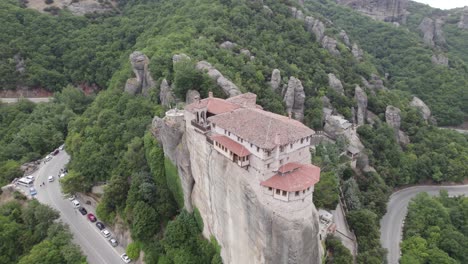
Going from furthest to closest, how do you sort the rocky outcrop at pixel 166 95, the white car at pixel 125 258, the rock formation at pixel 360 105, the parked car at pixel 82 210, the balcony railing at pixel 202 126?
the rock formation at pixel 360 105
the rocky outcrop at pixel 166 95
the parked car at pixel 82 210
the white car at pixel 125 258
the balcony railing at pixel 202 126

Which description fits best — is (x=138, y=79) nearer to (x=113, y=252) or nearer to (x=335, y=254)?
(x=113, y=252)

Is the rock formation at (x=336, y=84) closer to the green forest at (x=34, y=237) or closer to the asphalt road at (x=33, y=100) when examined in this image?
the green forest at (x=34, y=237)

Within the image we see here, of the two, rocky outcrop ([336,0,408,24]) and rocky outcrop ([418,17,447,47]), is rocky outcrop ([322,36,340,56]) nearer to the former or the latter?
rocky outcrop ([418,17,447,47])

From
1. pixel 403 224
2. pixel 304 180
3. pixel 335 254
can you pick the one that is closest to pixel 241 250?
pixel 304 180

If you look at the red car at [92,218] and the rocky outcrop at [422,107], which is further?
the rocky outcrop at [422,107]

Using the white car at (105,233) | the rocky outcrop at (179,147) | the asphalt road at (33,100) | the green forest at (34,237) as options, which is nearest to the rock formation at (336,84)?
the rocky outcrop at (179,147)

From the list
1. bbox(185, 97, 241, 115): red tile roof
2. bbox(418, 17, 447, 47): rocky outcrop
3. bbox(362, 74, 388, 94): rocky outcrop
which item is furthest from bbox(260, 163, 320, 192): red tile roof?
bbox(418, 17, 447, 47): rocky outcrop
